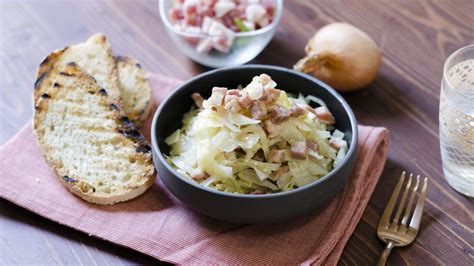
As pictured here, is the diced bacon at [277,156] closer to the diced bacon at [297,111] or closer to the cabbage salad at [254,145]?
the cabbage salad at [254,145]

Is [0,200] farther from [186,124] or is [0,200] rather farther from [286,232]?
[286,232]

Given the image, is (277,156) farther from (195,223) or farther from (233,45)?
(233,45)

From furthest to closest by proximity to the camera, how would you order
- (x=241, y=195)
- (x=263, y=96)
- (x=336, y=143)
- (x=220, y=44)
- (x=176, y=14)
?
1. (x=176, y=14)
2. (x=220, y=44)
3. (x=336, y=143)
4. (x=263, y=96)
5. (x=241, y=195)

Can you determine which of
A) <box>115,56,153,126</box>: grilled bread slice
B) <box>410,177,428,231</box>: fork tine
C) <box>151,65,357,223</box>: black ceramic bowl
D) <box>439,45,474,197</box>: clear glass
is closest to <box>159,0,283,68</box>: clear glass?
<box>115,56,153,126</box>: grilled bread slice

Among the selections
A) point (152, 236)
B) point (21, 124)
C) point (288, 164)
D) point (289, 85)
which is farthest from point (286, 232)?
point (21, 124)

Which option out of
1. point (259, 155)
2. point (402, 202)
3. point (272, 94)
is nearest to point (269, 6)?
point (272, 94)

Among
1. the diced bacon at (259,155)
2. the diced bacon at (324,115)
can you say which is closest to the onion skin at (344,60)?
the diced bacon at (324,115)
